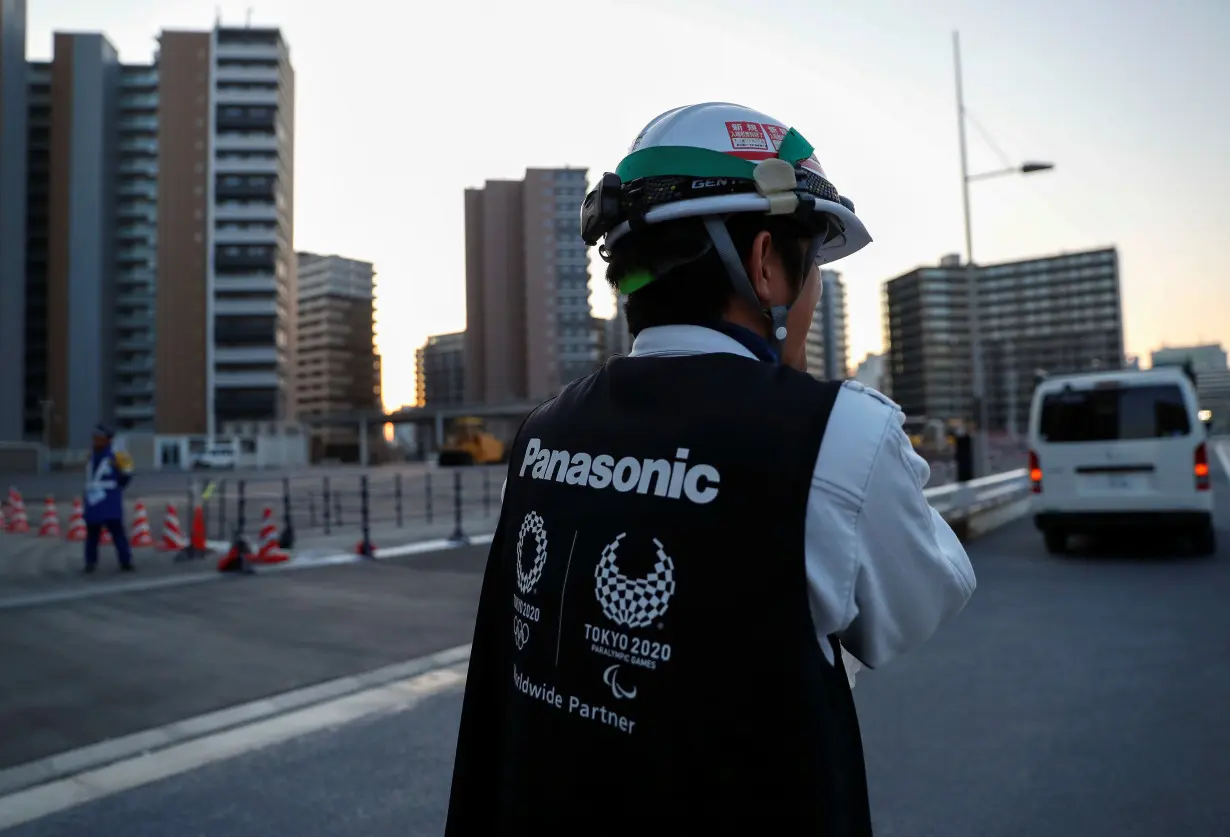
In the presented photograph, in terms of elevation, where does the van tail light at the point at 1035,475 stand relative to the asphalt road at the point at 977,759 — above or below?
above

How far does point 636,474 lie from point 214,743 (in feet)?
14.1

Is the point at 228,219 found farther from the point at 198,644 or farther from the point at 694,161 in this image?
the point at 694,161

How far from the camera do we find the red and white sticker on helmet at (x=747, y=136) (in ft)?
4.38

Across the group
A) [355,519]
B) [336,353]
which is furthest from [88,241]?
[355,519]

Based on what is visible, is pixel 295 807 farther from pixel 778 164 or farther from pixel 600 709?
pixel 778 164

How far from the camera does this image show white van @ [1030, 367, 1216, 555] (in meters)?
9.84

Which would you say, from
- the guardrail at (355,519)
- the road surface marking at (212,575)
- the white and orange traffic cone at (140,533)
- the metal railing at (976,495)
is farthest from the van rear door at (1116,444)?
the white and orange traffic cone at (140,533)

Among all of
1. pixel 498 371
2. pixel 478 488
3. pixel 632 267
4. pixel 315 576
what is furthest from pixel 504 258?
pixel 632 267

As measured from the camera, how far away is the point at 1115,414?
10.2m

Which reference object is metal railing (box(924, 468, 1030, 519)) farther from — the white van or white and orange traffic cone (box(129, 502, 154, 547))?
white and orange traffic cone (box(129, 502, 154, 547))

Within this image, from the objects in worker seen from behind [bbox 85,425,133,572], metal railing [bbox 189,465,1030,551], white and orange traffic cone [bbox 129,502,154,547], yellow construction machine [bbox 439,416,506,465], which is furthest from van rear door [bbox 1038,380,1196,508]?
yellow construction machine [bbox 439,416,506,465]

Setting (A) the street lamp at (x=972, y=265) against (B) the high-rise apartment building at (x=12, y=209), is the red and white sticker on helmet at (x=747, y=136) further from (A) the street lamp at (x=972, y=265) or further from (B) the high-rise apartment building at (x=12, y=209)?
(B) the high-rise apartment building at (x=12, y=209)

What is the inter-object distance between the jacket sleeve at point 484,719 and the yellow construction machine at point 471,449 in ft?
200

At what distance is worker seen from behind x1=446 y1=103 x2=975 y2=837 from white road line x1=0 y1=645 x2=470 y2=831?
355 centimetres
